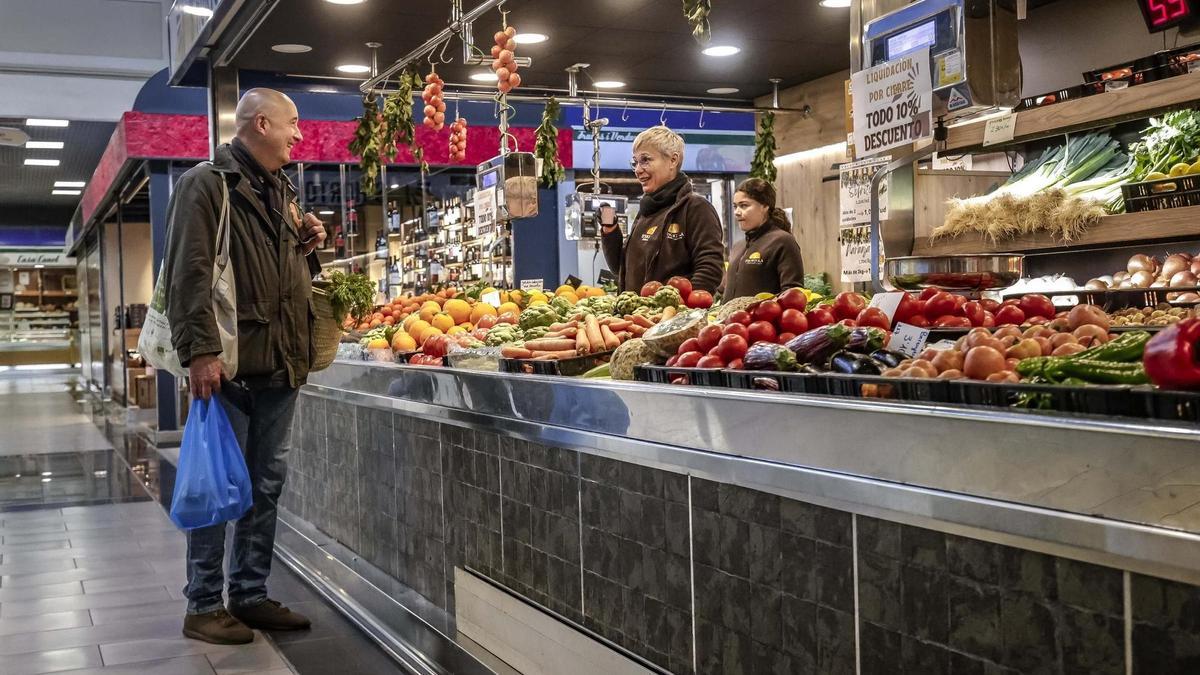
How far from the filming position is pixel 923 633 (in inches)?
70.1

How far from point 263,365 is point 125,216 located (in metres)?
17.3

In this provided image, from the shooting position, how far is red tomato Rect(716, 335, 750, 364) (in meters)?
2.69

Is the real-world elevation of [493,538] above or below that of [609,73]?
below

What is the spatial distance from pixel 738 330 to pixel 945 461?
3.65ft

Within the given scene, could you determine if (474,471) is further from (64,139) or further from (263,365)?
(64,139)

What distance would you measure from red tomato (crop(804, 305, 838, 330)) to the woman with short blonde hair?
238 cm

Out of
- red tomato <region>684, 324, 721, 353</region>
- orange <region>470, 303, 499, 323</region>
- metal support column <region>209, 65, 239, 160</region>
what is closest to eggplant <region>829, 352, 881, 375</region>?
red tomato <region>684, 324, 721, 353</region>

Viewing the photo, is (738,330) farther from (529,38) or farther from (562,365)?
(529,38)

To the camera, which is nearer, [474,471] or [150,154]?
[474,471]

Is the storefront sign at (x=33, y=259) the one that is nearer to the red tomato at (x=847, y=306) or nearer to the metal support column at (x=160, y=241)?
the metal support column at (x=160, y=241)

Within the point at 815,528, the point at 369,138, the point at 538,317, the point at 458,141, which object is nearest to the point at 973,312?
the point at 815,528

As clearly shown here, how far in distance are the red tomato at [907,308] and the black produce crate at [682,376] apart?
21.3 inches

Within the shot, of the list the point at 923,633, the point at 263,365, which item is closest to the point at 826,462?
the point at 923,633

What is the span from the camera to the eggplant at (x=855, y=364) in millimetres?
2262
